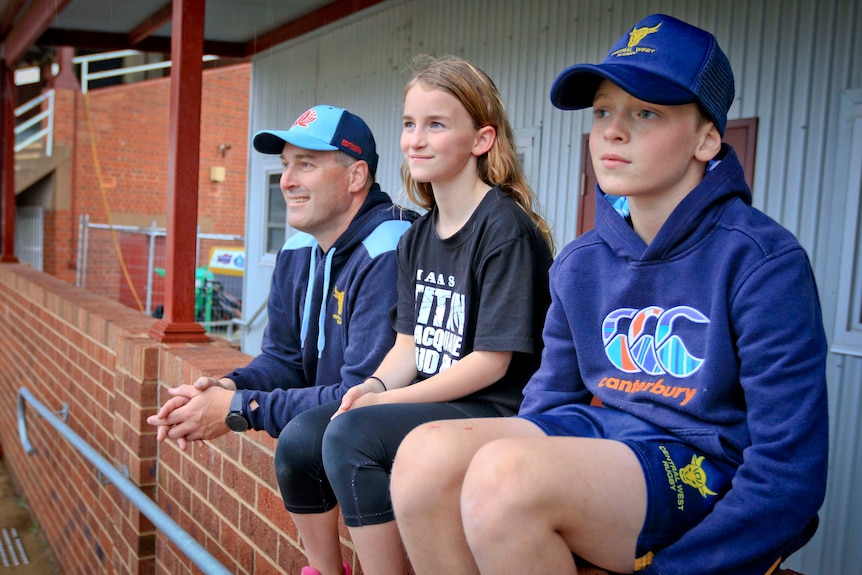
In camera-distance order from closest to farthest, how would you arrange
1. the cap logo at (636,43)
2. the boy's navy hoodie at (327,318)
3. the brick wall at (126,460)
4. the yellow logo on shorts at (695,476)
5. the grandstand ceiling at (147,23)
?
the yellow logo on shorts at (695,476), the cap logo at (636,43), the boy's navy hoodie at (327,318), the brick wall at (126,460), the grandstand ceiling at (147,23)

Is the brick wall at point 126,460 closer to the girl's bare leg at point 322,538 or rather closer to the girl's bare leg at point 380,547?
the girl's bare leg at point 322,538

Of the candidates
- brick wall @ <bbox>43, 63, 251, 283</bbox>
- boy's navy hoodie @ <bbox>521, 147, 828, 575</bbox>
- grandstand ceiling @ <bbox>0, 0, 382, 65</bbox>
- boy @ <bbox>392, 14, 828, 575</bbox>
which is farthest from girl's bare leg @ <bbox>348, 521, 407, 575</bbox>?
brick wall @ <bbox>43, 63, 251, 283</bbox>

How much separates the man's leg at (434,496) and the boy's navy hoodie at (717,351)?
299 millimetres

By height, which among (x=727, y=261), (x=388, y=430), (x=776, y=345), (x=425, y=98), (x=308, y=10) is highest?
(x=308, y=10)

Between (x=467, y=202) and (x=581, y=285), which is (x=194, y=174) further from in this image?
(x=581, y=285)

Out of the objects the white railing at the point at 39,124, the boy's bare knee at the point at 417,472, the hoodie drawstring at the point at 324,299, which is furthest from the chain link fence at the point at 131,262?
the boy's bare knee at the point at 417,472

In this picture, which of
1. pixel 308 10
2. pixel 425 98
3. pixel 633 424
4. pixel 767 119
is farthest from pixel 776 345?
pixel 308 10

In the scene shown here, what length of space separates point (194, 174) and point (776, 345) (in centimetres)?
311

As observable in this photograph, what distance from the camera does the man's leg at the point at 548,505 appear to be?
108cm

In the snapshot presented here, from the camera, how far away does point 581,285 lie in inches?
58.4

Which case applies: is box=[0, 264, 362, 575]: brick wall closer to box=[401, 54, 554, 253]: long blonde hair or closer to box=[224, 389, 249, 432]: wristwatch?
box=[224, 389, 249, 432]: wristwatch

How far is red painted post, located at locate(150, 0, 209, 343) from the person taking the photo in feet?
11.9

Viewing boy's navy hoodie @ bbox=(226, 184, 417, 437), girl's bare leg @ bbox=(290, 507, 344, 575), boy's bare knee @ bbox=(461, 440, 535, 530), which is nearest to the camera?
boy's bare knee @ bbox=(461, 440, 535, 530)

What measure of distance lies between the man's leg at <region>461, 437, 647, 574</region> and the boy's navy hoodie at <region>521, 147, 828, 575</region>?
10cm
